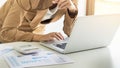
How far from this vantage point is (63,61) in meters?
0.86

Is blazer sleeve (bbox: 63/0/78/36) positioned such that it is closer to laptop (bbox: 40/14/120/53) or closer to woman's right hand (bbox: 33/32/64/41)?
woman's right hand (bbox: 33/32/64/41)

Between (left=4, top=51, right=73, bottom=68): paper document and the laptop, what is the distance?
0.07m

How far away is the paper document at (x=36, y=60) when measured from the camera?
812 mm

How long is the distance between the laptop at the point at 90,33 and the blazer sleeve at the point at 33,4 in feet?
1.19

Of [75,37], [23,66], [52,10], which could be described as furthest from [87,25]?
[52,10]

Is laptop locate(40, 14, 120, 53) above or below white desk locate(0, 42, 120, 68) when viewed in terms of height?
above

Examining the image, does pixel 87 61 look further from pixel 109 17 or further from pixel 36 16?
pixel 36 16

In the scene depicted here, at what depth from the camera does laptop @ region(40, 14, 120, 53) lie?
886 millimetres

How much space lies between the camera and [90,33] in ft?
3.11

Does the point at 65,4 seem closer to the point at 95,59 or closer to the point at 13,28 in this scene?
the point at 13,28

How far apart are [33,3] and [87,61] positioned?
604 mm

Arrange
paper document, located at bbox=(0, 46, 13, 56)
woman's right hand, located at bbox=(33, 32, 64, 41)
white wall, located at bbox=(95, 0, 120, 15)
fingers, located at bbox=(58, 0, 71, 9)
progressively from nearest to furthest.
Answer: paper document, located at bbox=(0, 46, 13, 56), woman's right hand, located at bbox=(33, 32, 64, 41), fingers, located at bbox=(58, 0, 71, 9), white wall, located at bbox=(95, 0, 120, 15)

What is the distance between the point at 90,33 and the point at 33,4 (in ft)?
1.72

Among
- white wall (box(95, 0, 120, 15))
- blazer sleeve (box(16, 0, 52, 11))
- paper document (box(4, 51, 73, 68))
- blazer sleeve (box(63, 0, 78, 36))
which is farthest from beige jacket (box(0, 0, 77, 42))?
white wall (box(95, 0, 120, 15))
